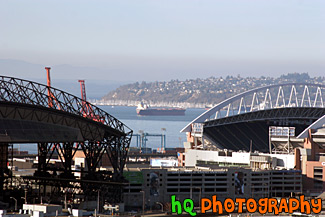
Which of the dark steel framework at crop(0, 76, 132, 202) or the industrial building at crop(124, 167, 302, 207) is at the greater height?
the dark steel framework at crop(0, 76, 132, 202)

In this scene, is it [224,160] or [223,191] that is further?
[224,160]

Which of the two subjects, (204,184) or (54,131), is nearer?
(54,131)

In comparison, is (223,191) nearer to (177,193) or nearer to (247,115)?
(177,193)

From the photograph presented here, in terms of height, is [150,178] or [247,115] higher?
[247,115]

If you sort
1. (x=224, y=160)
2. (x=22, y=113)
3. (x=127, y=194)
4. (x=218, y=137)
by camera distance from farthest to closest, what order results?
(x=218, y=137) → (x=224, y=160) → (x=127, y=194) → (x=22, y=113)

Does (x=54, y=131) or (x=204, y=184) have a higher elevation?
(x=54, y=131)

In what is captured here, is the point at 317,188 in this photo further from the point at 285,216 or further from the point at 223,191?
the point at 285,216

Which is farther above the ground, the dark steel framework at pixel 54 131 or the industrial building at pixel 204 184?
the dark steel framework at pixel 54 131

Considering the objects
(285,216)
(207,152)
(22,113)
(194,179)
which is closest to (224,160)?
(207,152)

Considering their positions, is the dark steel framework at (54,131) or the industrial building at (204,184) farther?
the industrial building at (204,184)

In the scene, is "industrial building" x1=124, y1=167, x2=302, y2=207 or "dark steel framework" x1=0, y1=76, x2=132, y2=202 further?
"industrial building" x1=124, y1=167, x2=302, y2=207

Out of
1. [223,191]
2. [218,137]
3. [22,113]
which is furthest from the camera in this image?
[218,137]

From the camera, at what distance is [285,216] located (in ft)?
402

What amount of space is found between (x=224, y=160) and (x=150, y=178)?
36226 millimetres
